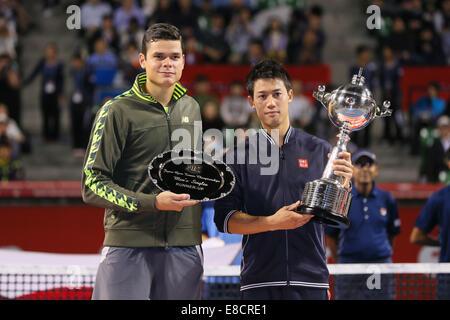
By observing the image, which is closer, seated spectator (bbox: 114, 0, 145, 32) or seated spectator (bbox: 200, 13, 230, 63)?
seated spectator (bbox: 200, 13, 230, 63)

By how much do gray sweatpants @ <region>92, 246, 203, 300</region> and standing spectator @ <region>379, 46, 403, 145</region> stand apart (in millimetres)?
9726

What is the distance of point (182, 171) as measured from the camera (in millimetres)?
3629

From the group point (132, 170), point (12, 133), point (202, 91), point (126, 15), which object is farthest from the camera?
point (126, 15)

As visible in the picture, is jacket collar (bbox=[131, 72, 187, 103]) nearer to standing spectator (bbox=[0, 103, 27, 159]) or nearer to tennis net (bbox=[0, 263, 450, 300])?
tennis net (bbox=[0, 263, 450, 300])

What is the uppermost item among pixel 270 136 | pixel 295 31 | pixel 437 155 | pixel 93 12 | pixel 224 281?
pixel 93 12

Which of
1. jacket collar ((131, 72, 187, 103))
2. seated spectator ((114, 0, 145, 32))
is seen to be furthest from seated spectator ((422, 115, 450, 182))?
jacket collar ((131, 72, 187, 103))

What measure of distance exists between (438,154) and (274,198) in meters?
7.41

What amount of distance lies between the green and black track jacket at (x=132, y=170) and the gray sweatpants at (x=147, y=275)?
0.05 m

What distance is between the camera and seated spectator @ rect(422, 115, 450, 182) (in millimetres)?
10695

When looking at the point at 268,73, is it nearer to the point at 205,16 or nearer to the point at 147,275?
the point at 147,275

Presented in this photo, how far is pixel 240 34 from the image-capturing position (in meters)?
13.9

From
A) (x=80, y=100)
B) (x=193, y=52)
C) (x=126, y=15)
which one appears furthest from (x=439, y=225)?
(x=126, y=15)

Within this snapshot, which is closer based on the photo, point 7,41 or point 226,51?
point 226,51
